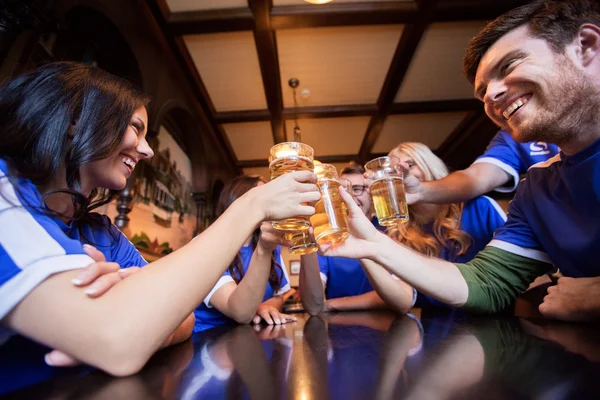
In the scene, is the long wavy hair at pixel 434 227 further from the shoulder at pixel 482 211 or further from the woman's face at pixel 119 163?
the woman's face at pixel 119 163

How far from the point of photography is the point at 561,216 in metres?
1.15

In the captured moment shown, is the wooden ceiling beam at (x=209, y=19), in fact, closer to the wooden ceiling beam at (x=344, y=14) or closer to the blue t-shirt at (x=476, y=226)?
the wooden ceiling beam at (x=344, y=14)

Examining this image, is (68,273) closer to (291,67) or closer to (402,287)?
(402,287)

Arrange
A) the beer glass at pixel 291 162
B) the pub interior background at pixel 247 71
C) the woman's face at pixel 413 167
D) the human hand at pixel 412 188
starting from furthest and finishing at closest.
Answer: the pub interior background at pixel 247 71 → the woman's face at pixel 413 167 → the human hand at pixel 412 188 → the beer glass at pixel 291 162

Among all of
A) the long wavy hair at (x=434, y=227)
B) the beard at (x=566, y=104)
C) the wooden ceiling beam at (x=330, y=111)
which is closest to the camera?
the beard at (x=566, y=104)

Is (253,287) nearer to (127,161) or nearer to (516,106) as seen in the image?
(127,161)

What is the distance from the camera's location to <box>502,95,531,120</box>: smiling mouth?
3.80 ft

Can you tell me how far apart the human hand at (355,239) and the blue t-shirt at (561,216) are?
0.63m

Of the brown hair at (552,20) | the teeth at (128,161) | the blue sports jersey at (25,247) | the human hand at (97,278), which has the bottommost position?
the human hand at (97,278)

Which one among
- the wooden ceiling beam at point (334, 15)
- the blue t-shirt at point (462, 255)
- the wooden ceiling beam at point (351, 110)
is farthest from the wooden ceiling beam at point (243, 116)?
the blue t-shirt at point (462, 255)

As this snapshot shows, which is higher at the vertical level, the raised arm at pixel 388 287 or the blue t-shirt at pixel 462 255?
the blue t-shirt at pixel 462 255

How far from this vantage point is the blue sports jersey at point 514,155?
1.84 m

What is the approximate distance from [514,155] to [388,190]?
1217 mm

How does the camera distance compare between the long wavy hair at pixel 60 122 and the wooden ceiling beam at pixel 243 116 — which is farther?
the wooden ceiling beam at pixel 243 116
